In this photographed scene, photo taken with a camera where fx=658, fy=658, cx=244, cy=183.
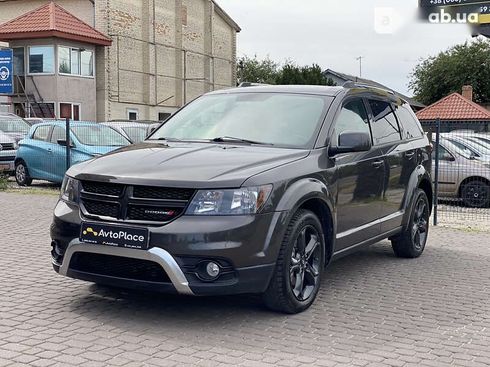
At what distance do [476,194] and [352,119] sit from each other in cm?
769

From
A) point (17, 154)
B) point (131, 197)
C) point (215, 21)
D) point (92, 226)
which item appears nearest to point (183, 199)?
point (131, 197)

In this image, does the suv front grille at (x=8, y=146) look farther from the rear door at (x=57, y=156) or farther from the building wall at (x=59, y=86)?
the building wall at (x=59, y=86)

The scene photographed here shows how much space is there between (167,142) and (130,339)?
2.04 metres

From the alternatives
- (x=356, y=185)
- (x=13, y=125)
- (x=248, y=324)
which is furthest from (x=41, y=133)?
(x=248, y=324)

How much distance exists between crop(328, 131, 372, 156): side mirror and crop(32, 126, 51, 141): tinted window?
11.2 metres

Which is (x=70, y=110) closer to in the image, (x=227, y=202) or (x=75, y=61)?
(x=75, y=61)

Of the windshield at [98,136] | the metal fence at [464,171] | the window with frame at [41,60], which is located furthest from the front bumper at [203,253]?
the window with frame at [41,60]

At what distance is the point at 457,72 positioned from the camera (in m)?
59.0

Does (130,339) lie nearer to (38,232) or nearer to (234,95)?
(234,95)

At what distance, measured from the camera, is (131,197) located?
15.8 feet

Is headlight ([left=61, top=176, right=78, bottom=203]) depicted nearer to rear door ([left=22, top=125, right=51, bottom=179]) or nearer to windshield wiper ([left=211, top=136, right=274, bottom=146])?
windshield wiper ([left=211, top=136, right=274, bottom=146])

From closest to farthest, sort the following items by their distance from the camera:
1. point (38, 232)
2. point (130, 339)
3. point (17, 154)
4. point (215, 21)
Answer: point (130, 339)
point (38, 232)
point (17, 154)
point (215, 21)

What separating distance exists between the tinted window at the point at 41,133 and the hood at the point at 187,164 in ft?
34.5

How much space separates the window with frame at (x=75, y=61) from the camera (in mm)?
35766
